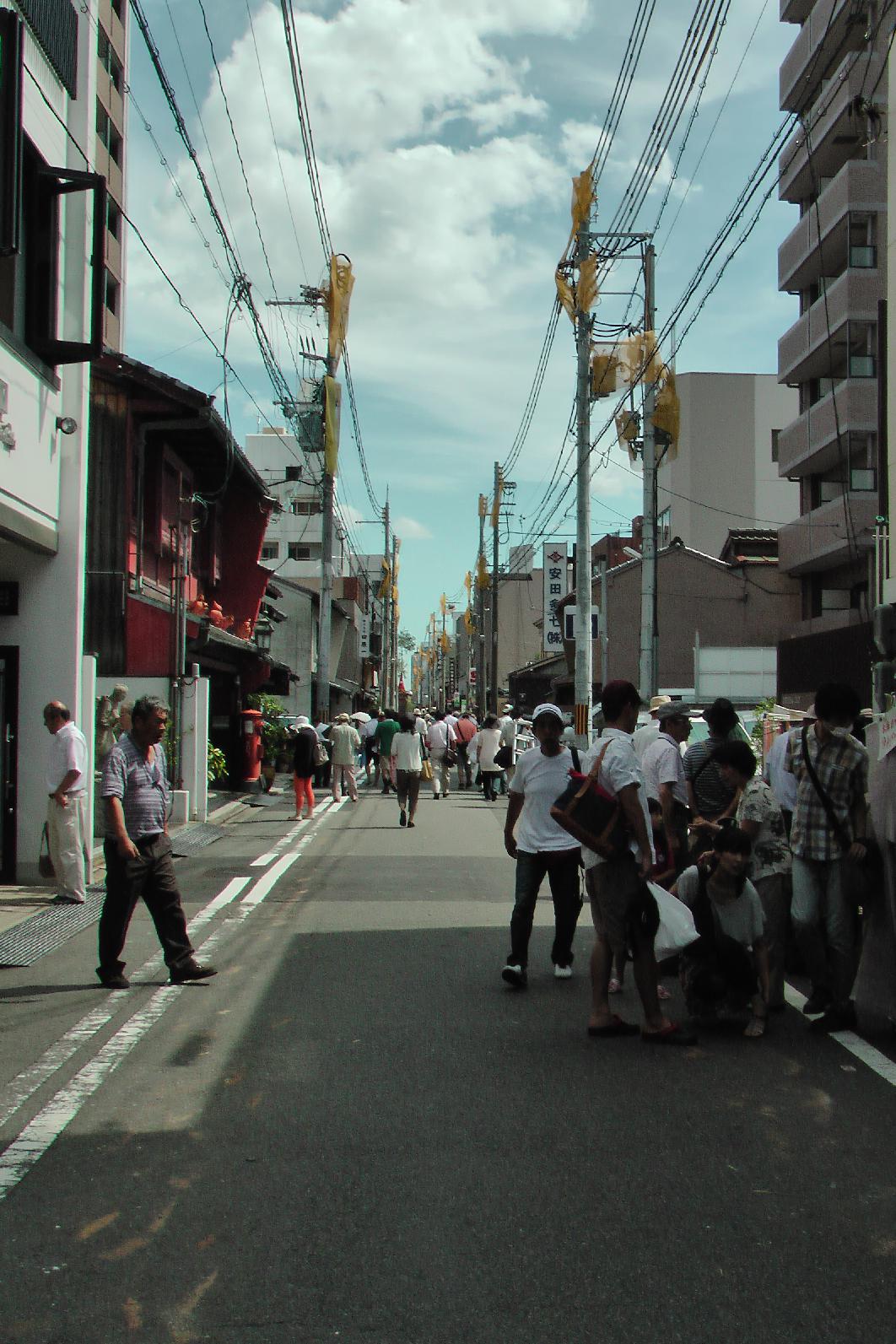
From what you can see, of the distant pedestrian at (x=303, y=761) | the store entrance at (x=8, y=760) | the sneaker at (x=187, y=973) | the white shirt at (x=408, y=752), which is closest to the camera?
the sneaker at (x=187, y=973)

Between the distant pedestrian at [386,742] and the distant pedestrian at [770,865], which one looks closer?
the distant pedestrian at [770,865]

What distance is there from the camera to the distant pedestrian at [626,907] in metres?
6.66

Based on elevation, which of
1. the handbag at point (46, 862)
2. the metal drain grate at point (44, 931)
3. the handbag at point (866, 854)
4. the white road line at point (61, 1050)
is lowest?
the white road line at point (61, 1050)

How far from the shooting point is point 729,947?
6902 millimetres

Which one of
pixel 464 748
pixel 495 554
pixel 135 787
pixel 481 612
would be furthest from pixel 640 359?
pixel 481 612

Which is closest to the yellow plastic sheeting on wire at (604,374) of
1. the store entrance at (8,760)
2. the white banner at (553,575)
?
the white banner at (553,575)

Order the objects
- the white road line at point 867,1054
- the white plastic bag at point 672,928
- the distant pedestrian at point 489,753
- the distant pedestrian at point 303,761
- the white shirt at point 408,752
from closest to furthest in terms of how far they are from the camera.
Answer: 1. the white road line at point 867,1054
2. the white plastic bag at point 672,928
3. the white shirt at point 408,752
4. the distant pedestrian at point 303,761
5. the distant pedestrian at point 489,753

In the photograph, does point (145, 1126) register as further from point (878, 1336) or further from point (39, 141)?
point (39, 141)

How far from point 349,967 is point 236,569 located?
1974 centimetres

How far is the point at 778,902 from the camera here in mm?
7129

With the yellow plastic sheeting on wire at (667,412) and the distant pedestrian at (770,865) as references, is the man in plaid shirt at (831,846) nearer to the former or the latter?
the distant pedestrian at (770,865)

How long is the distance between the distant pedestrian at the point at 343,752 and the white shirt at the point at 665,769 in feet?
50.4

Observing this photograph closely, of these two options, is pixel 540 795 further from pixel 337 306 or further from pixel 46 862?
pixel 337 306

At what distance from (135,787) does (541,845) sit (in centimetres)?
261
